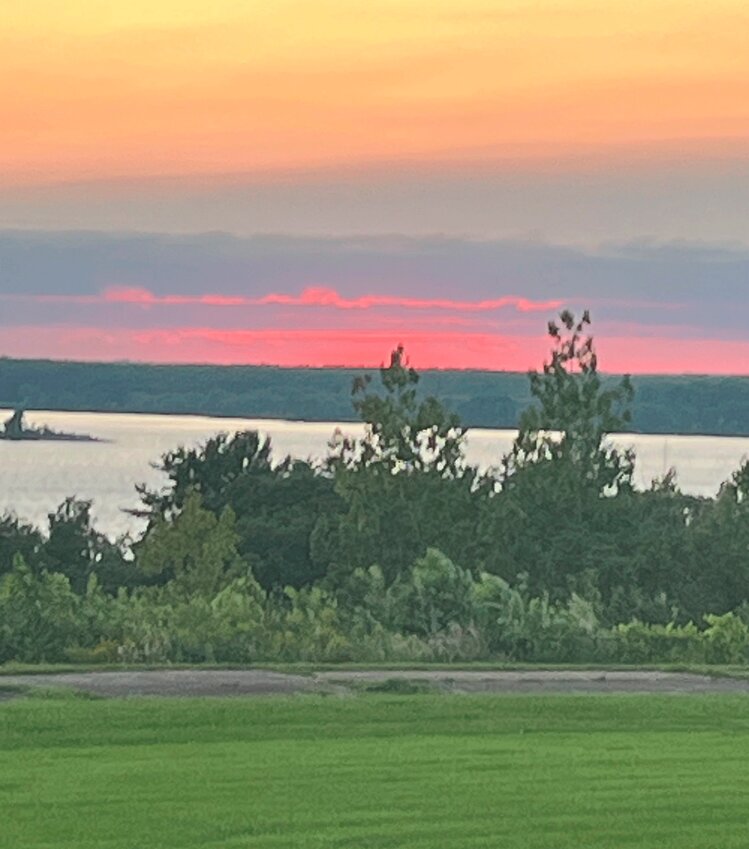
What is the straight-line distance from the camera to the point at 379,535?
37750 millimetres

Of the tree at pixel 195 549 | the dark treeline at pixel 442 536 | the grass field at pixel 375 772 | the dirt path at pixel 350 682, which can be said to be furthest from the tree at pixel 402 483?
the grass field at pixel 375 772

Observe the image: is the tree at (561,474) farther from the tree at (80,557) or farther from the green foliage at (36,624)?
the green foliage at (36,624)

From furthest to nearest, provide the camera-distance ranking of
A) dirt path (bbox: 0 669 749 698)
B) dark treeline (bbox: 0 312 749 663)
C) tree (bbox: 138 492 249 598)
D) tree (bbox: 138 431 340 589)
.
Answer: tree (bbox: 138 431 340 589)
tree (bbox: 138 492 249 598)
dark treeline (bbox: 0 312 749 663)
dirt path (bbox: 0 669 749 698)

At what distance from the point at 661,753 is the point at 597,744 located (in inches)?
20.9

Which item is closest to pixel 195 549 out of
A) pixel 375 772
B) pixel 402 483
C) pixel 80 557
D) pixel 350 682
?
pixel 402 483

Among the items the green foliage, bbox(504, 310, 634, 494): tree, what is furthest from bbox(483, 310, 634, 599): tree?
the green foliage

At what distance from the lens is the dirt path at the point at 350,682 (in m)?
15.0

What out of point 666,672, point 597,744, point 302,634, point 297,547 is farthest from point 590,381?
point 597,744

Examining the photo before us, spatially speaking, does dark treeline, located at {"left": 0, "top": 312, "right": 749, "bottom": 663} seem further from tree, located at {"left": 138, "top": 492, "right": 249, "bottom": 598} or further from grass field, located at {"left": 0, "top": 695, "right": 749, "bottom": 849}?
grass field, located at {"left": 0, "top": 695, "right": 749, "bottom": 849}

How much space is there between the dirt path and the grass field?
2.63 feet

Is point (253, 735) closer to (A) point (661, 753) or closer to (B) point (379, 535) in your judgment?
(A) point (661, 753)

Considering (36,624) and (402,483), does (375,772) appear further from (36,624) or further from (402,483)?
(402,483)

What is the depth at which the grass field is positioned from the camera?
9570mm

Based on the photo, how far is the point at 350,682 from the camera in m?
15.7
